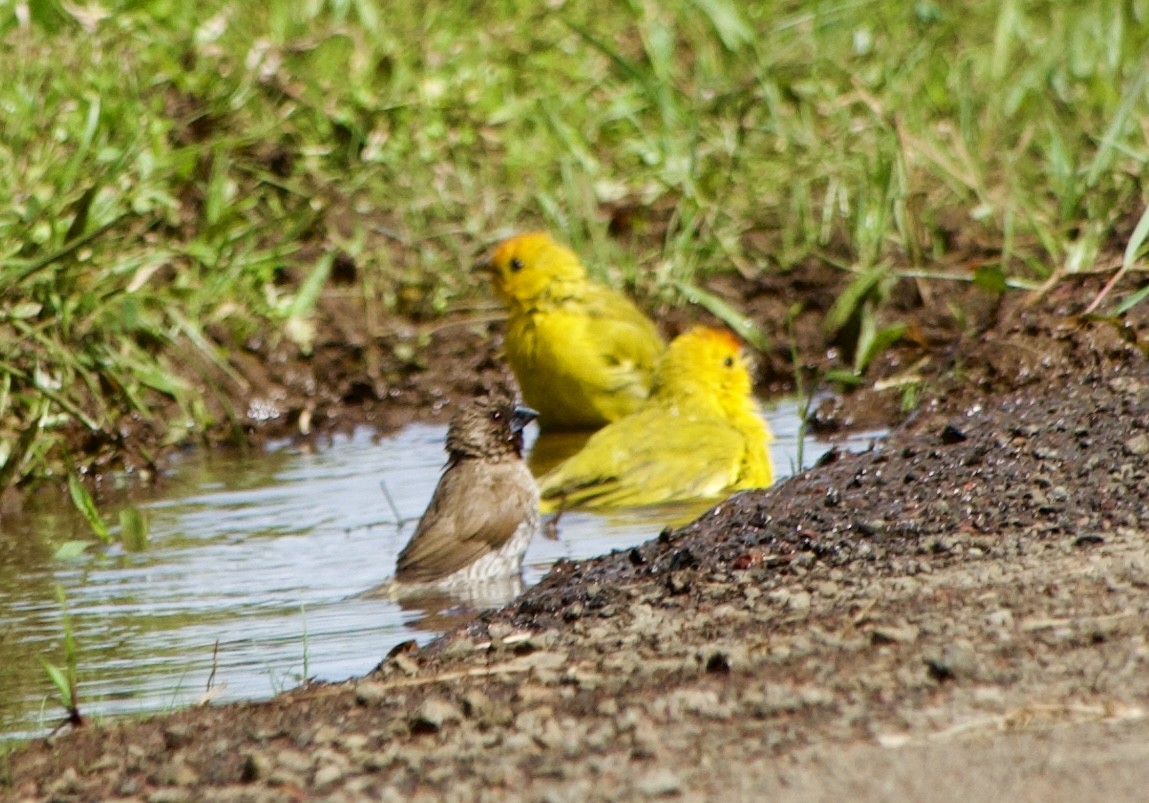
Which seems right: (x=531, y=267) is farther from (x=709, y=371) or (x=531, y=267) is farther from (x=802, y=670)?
(x=802, y=670)

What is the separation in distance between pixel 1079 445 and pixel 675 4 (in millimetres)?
6866

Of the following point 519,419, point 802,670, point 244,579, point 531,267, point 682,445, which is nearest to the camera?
point 802,670

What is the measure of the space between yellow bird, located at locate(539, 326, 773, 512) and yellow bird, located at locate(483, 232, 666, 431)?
1.67 feet

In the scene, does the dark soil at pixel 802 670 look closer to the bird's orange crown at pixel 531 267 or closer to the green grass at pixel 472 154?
the green grass at pixel 472 154

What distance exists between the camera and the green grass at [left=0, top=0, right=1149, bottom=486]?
314 inches

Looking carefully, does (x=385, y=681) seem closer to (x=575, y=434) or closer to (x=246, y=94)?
(x=575, y=434)

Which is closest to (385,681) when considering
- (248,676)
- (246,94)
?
(248,676)

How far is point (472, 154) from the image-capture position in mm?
10664

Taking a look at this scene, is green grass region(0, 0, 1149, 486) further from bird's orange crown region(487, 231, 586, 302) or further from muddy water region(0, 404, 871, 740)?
bird's orange crown region(487, 231, 586, 302)

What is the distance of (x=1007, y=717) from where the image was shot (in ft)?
10.9

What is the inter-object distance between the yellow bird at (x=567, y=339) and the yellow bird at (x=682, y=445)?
0.51 meters

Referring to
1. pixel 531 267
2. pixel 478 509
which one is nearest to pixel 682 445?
pixel 478 509

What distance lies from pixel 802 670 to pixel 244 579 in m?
2.84

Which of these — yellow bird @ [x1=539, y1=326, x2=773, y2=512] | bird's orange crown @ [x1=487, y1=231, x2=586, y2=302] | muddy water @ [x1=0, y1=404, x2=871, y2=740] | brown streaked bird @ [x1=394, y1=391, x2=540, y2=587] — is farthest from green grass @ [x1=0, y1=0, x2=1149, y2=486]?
brown streaked bird @ [x1=394, y1=391, x2=540, y2=587]
